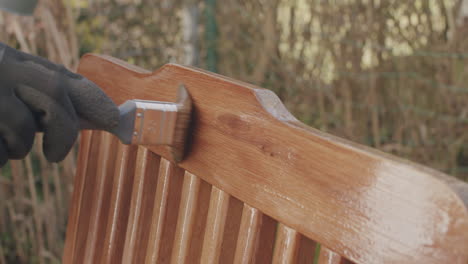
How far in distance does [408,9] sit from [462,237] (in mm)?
3117

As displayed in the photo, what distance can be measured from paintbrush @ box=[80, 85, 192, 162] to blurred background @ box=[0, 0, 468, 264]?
2374 mm

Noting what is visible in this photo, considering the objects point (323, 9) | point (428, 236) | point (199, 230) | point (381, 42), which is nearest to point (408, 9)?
point (381, 42)

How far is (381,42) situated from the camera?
3.35 meters

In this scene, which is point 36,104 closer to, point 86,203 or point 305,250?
point 305,250

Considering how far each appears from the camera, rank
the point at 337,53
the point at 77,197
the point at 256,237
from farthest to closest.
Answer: the point at 337,53
the point at 77,197
the point at 256,237

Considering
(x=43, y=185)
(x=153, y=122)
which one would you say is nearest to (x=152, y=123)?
(x=153, y=122)

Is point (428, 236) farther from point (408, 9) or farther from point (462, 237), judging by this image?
point (408, 9)

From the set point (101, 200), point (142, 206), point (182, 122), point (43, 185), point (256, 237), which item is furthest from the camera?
point (43, 185)

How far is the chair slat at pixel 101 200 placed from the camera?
3.75ft

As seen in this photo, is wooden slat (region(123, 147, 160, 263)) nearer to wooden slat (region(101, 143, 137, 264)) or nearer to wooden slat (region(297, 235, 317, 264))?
wooden slat (region(101, 143, 137, 264))

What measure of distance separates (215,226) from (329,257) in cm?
25

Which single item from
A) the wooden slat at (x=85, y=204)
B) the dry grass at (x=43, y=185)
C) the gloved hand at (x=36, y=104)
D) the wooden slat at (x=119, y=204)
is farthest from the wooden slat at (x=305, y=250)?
the dry grass at (x=43, y=185)

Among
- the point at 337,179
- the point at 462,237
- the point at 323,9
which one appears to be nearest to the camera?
the point at 462,237

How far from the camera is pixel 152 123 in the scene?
82 cm
